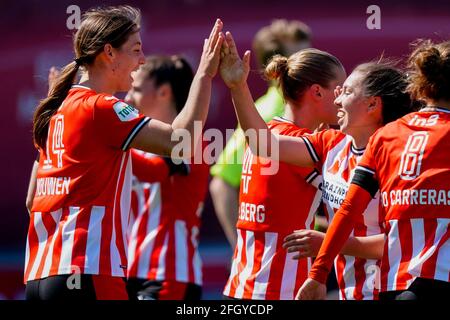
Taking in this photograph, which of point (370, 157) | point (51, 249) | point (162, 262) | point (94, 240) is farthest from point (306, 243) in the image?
point (162, 262)

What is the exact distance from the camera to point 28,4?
899cm

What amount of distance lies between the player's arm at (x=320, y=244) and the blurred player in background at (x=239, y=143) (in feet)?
5.15

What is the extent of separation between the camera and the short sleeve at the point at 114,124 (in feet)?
13.7

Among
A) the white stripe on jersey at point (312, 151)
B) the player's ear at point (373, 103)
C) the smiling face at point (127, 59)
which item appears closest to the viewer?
the smiling face at point (127, 59)

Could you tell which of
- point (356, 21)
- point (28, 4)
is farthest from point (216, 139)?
point (28, 4)

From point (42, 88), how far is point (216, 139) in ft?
6.06

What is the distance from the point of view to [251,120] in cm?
456

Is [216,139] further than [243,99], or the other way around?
[216,139]

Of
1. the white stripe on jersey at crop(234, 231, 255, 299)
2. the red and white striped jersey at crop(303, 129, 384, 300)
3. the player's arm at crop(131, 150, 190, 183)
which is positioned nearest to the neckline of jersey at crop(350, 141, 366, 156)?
the red and white striped jersey at crop(303, 129, 384, 300)

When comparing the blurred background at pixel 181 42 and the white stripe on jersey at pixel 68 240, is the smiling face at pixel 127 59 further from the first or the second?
the blurred background at pixel 181 42

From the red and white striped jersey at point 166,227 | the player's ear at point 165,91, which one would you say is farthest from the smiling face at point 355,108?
the player's ear at point 165,91

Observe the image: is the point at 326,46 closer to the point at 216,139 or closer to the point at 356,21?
the point at 356,21

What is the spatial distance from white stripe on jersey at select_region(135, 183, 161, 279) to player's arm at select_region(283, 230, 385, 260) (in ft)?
6.88

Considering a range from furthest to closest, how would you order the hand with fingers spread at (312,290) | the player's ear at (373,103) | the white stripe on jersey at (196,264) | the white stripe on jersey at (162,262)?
the white stripe on jersey at (196,264) < the white stripe on jersey at (162,262) < the player's ear at (373,103) < the hand with fingers spread at (312,290)
